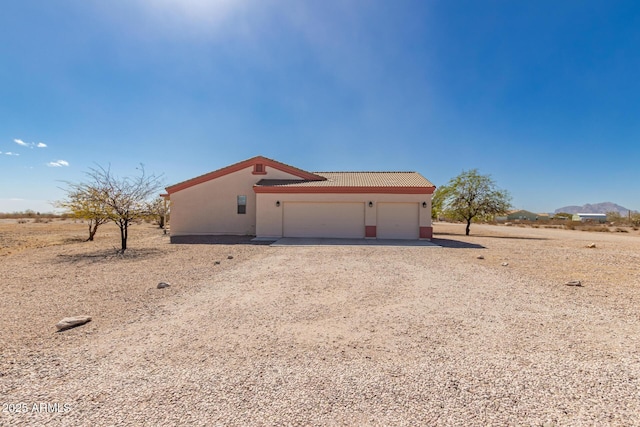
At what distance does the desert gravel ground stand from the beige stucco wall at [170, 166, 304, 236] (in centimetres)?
1106

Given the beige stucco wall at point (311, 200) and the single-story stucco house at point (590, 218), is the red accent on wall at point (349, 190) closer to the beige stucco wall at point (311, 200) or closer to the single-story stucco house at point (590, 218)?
the beige stucco wall at point (311, 200)

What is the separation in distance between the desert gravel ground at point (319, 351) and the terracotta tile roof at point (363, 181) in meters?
10.3

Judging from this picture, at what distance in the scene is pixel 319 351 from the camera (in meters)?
3.53

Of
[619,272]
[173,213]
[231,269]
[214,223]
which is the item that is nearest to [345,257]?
[231,269]

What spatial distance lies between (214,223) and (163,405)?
56.2 ft

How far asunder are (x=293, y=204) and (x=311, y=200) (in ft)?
4.11

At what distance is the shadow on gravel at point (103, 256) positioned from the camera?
31.9ft

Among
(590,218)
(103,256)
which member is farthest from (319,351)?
(590,218)

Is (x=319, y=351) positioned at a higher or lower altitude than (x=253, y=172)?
lower

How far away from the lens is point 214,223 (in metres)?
18.5

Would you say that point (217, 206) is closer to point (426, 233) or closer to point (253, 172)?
point (253, 172)

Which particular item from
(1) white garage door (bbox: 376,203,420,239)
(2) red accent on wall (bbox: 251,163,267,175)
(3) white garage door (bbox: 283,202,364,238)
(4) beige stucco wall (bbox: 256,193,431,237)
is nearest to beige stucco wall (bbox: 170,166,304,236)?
(2) red accent on wall (bbox: 251,163,267,175)

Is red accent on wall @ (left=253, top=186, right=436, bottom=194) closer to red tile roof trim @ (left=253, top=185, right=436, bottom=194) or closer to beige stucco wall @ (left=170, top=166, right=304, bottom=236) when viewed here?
red tile roof trim @ (left=253, top=185, right=436, bottom=194)

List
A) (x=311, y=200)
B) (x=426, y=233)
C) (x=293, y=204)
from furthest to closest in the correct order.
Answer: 1. (x=293, y=204)
2. (x=311, y=200)
3. (x=426, y=233)
